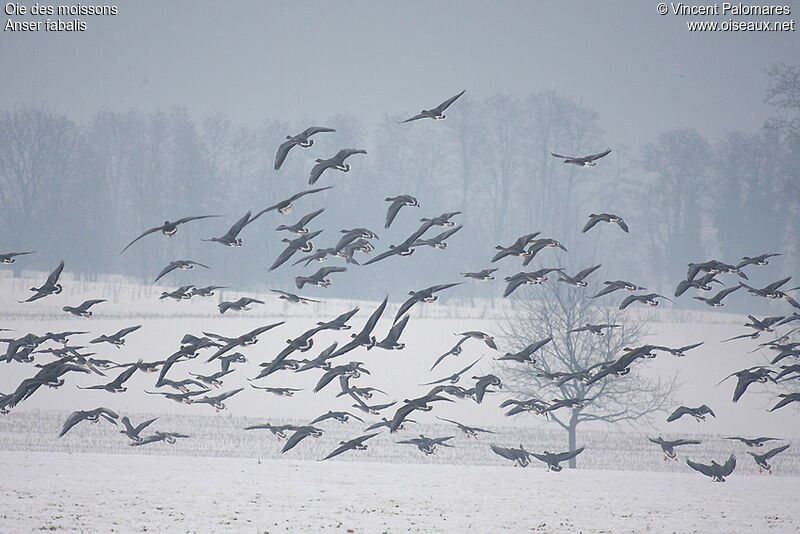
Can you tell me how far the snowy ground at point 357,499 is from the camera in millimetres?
17344

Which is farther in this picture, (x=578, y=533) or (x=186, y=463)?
(x=186, y=463)

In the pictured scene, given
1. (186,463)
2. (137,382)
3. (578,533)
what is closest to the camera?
(578,533)

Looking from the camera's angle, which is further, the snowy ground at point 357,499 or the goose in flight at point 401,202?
the snowy ground at point 357,499

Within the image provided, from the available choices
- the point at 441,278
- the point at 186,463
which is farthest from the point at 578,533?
the point at 441,278

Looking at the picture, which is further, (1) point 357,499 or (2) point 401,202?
(1) point 357,499

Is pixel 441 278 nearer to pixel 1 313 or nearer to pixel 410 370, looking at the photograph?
pixel 410 370

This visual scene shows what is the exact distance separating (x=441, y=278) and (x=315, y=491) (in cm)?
5965

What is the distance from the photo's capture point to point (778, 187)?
93250 mm

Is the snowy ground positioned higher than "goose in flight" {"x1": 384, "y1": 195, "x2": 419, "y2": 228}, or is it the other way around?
→ "goose in flight" {"x1": 384, "y1": 195, "x2": 419, "y2": 228}

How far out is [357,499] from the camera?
19.6 metres

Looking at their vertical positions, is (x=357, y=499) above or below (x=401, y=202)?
below

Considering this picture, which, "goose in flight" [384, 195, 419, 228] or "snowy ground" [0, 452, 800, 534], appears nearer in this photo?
"goose in flight" [384, 195, 419, 228]

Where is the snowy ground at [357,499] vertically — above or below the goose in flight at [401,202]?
below

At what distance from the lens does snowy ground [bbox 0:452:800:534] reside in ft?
56.9
